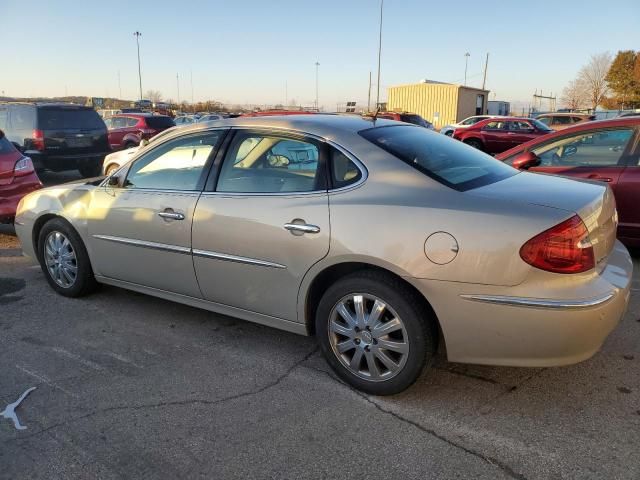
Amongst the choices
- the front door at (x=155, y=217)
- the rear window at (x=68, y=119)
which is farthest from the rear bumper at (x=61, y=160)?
the front door at (x=155, y=217)

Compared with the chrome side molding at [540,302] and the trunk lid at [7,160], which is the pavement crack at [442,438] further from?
the trunk lid at [7,160]

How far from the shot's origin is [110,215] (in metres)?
3.95

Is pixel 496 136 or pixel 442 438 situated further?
pixel 496 136

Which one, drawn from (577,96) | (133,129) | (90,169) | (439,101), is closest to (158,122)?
(133,129)

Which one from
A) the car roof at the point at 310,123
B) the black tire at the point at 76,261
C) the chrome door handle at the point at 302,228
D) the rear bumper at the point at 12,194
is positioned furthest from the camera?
the rear bumper at the point at 12,194

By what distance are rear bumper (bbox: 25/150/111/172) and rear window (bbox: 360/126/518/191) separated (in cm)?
924

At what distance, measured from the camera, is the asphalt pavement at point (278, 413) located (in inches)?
93.4

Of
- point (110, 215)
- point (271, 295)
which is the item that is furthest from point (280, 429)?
point (110, 215)

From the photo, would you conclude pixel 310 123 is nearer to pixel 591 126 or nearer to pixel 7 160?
pixel 591 126

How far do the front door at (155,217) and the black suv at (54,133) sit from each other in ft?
24.8

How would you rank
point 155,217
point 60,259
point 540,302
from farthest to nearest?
point 60,259 < point 155,217 < point 540,302

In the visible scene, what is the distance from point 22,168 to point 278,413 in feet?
17.8

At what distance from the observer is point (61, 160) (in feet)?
35.6

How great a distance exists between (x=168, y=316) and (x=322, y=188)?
72.8 inches
